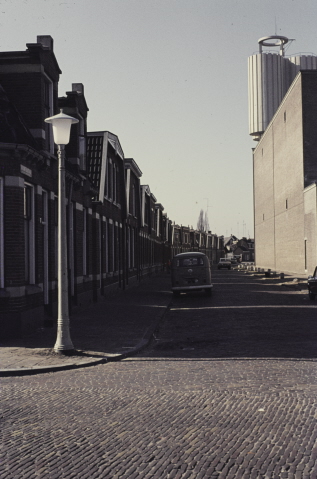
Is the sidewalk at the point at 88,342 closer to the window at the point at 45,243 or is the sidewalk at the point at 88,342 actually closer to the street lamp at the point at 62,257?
the street lamp at the point at 62,257

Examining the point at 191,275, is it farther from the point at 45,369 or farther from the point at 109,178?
the point at 45,369

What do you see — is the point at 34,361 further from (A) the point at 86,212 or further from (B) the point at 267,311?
(A) the point at 86,212

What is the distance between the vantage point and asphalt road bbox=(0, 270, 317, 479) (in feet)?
16.1

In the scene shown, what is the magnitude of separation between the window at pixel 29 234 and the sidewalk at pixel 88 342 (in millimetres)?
1427

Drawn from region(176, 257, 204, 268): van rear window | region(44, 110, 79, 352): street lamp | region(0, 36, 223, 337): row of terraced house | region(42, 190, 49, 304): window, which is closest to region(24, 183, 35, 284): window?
region(0, 36, 223, 337): row of terraced house

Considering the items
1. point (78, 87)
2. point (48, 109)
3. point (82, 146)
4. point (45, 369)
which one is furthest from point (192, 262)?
point (45, 369)

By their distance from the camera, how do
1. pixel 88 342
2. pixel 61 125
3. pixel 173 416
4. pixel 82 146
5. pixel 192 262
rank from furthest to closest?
pixel 192 262 → pixel 82 146 → pixel 88 342 → pixel 61 125 → pixel 173 416

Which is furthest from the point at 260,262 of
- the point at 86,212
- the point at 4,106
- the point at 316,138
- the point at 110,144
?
the point at 4,106

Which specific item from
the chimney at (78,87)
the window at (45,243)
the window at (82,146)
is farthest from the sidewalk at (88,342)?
the chimney at (78,87)

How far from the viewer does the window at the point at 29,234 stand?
14391 mm

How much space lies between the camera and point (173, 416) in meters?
6.49

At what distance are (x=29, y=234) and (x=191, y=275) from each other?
1361cm

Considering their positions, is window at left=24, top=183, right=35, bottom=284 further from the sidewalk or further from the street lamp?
the street lamp

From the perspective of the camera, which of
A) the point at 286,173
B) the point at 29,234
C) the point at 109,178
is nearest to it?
the point at 29,234
